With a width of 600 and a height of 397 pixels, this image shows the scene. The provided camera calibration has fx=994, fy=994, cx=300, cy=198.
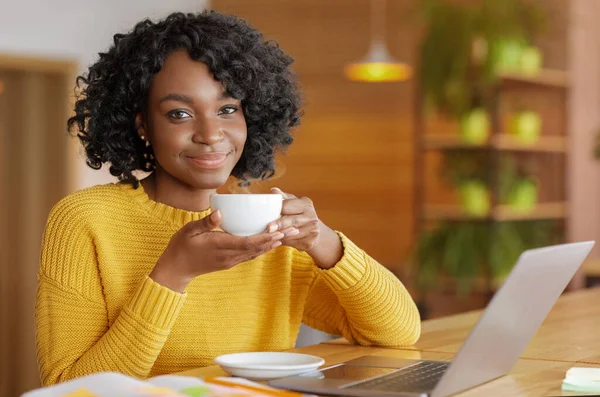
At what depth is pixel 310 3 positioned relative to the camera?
20.6 ft

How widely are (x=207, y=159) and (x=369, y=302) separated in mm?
400

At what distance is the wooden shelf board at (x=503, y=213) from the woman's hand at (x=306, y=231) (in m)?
3.56

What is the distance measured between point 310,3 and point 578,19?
5.40 feet

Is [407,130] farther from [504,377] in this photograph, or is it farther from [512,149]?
[504,377]

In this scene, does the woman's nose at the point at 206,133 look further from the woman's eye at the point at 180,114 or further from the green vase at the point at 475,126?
the green vase at the point at 475,126

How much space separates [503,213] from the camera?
17.2ft

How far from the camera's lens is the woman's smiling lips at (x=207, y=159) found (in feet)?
5.68

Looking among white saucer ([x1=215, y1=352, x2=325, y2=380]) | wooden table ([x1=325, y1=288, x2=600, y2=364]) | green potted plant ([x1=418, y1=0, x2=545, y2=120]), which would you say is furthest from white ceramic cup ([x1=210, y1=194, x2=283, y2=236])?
green potted plant ([x1=418, y1=0, x2=545, y2=120])

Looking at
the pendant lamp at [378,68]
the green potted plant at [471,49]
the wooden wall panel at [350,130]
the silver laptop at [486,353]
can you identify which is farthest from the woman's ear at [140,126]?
the wooden wall panel at [350,130]

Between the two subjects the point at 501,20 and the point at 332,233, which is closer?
the point at 332,233

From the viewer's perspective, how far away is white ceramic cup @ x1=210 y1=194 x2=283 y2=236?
53.3 inches

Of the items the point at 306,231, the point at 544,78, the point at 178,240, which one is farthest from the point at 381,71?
the point at 178,240

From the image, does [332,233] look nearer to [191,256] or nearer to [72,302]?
[191,256]

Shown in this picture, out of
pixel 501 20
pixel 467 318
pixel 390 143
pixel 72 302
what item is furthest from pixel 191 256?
pixel 390 143
